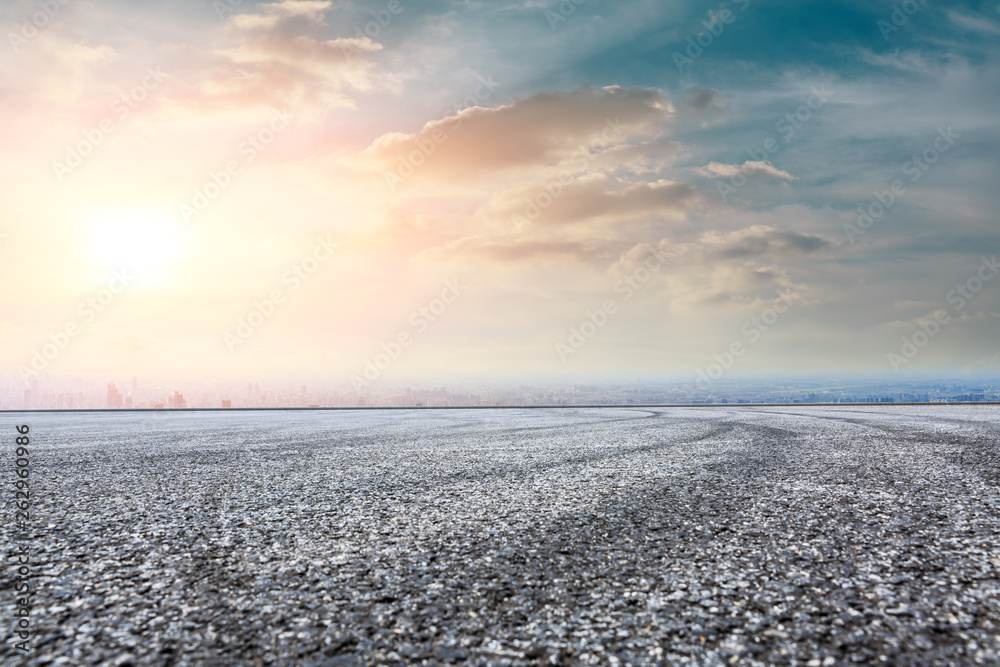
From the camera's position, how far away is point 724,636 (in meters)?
4.69

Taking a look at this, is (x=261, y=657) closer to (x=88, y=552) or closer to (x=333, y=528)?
(x=333, y=528)

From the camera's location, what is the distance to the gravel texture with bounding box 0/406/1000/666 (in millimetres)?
4613

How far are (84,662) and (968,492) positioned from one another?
46.0 ft

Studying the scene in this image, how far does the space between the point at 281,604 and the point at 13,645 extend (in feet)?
7.36

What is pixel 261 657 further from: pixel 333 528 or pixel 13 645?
pixel 333 528

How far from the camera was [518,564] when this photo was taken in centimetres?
653

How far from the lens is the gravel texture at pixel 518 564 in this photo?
15.1ft

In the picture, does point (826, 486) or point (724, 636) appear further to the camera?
point (826, 486)

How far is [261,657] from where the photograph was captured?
4.45 m

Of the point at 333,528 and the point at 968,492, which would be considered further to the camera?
the point at 968,492

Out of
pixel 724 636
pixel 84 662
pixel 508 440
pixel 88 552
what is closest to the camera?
pixel 84 662

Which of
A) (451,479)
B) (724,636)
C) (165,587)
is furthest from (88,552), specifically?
(724,636)

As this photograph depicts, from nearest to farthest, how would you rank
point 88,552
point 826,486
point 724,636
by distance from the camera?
point 724,636
point 88,552
point 826,486

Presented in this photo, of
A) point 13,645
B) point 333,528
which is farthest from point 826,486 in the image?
point 13,645
